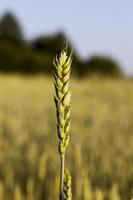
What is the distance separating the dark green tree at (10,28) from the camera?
36.0m

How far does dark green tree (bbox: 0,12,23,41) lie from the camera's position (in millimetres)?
36000

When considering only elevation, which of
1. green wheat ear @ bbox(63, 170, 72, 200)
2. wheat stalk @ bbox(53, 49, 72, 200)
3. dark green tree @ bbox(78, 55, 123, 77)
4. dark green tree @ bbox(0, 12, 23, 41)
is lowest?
green wheat ear @ bbox(63, 170, 72, 200)

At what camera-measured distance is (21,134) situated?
427cm

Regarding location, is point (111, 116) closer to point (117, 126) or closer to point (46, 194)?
point (117, 126)

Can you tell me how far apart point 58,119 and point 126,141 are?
344 cm

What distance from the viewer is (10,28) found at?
1483 inches

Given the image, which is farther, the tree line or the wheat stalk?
the tree line

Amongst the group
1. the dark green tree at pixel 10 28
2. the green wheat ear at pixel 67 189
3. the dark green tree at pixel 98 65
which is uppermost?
the dark green tree at pixel 10 28

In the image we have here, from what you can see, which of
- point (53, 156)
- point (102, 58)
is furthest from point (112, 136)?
point (102, 58)

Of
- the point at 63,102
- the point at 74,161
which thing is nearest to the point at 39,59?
the point at 74,161

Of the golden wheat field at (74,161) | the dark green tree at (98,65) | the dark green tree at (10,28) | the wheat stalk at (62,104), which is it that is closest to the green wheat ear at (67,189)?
the wheat stalk at (62,104)

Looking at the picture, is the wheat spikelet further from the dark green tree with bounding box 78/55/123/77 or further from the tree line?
the dark green tree with bounding box 78/55/123/77

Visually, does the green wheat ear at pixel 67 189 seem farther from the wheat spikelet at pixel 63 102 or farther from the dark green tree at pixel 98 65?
the dark green tree at pixel 98 65

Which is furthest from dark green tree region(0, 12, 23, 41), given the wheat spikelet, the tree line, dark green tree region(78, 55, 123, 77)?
the wheat spikelet
